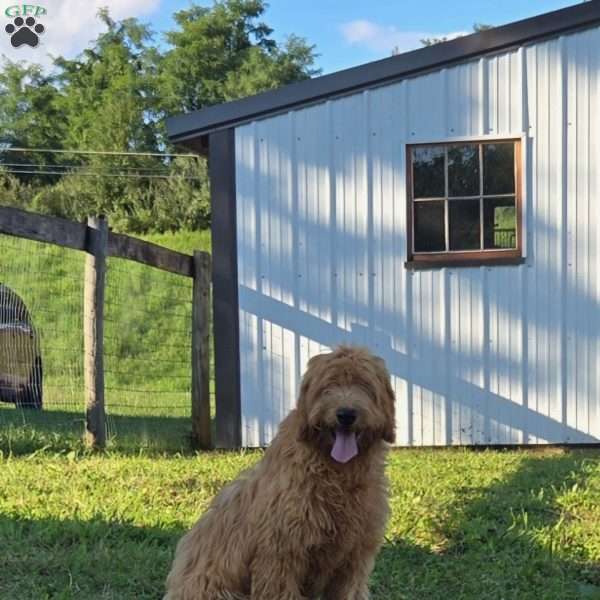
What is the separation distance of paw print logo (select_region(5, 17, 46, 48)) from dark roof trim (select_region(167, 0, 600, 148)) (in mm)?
4678

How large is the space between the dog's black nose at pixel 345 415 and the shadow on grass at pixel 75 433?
421 cm

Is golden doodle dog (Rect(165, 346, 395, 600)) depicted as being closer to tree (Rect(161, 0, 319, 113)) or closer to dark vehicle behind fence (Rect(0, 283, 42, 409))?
dark vehicle behind fence (Rect(0, 283, 42, 409))

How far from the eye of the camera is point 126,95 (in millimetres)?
36500

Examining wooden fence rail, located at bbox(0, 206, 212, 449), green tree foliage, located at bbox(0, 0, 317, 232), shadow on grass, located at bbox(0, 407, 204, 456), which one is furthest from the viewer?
green tree foliage, located at bbox(0, 0, 317, 232)

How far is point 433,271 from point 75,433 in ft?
12.5

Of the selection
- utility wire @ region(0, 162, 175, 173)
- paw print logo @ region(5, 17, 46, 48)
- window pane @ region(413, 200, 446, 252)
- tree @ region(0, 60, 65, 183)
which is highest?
tree @ region(0, 60, 65, 183)

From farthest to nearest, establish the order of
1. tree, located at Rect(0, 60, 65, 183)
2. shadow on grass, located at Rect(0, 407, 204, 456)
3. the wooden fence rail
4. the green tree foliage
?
tree, located at Rect(0, 60, 65, 183)
the green tree foliage
shadow on grass, located at Rect(0, 407, 204, 456)
the wooden fence rail

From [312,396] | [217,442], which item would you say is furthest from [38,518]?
[217,442]

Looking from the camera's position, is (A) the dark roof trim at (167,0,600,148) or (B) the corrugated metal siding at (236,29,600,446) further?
(B) the corrugated metal siding at (236,29,600,446)

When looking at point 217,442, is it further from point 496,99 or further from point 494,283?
point 496,99

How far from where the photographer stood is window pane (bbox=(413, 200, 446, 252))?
7543 millimetres

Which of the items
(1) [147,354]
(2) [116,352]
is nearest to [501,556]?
(1) [147,354]

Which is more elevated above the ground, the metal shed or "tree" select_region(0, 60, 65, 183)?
"tree" select_region(0, 60, 65, 183)

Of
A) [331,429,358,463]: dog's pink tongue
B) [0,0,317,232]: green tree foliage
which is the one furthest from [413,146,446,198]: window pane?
[0,0,317,232]: green tree foliage
